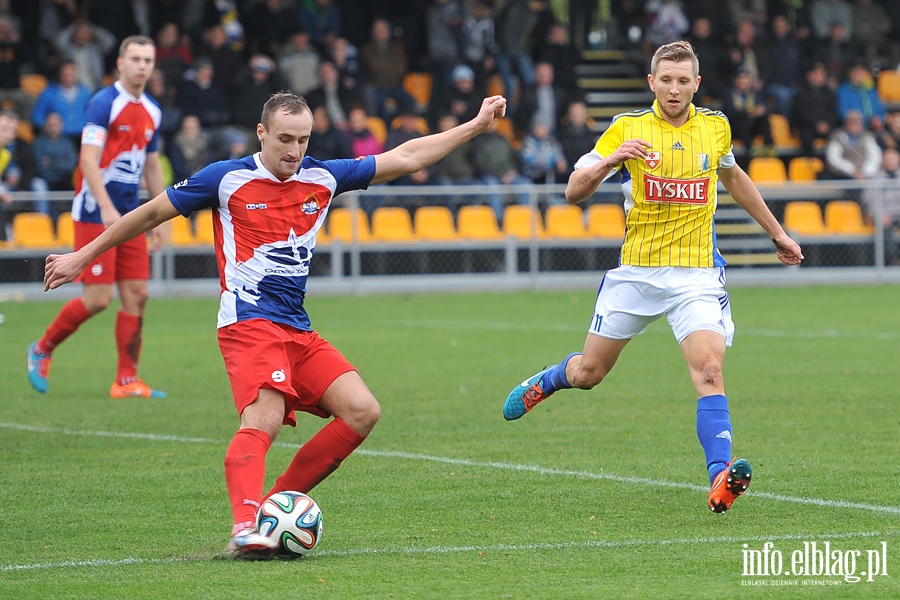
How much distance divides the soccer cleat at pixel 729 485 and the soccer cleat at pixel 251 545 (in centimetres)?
179

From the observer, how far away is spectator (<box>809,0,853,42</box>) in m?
25.0

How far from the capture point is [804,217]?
19.8 meters

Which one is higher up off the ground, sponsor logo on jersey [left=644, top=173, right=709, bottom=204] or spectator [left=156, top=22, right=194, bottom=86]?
spectator [left=156, top=22, right=194, bottom=86]

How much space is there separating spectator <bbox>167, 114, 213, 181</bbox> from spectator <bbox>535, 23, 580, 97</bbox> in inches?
243

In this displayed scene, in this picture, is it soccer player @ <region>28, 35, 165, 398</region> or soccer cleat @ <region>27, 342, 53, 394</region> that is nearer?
soccer player @ <region>28, 35, 165, 398</region>

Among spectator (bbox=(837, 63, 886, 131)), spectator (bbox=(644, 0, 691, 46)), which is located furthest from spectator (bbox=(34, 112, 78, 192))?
spectator (bbox=(837, 63, 886, 131))

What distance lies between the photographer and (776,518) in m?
5.78

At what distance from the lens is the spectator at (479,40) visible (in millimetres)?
21969

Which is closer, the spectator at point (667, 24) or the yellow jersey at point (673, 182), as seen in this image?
the yellow jersey at point (673, 182)

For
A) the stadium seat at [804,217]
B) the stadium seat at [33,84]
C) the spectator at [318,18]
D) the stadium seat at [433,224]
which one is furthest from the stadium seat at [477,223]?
the stadium seat at [33,84]

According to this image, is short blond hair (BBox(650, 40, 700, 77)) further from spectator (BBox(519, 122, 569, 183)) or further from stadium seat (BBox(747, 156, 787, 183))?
stadium seat (BBox(747, 156, 787, 183))

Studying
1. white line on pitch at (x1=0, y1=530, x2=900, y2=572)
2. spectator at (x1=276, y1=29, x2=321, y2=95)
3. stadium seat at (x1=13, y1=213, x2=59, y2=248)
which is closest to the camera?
white line on pitch at (x1=0, y1=530, x2=900, y2=572)

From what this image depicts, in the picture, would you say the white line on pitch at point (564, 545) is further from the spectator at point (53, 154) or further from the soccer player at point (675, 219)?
the spectator at point (53, 154)

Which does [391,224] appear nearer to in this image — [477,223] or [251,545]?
[477,223]
